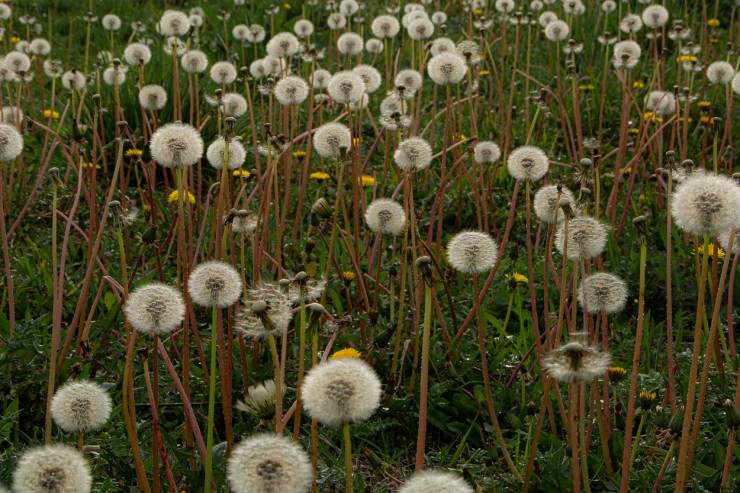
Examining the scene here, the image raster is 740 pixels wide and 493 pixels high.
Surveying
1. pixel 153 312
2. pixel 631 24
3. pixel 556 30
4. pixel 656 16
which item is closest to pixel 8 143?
pixel 153 312

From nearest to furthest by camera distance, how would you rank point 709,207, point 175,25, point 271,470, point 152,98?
1. point 271,470
2. point 709,207
3. point 152,98
4. point 175,25

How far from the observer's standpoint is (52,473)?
1293 mm

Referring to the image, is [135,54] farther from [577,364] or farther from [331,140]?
[577,364]

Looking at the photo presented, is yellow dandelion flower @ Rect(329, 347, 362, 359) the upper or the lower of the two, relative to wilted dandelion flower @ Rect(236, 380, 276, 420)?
lower

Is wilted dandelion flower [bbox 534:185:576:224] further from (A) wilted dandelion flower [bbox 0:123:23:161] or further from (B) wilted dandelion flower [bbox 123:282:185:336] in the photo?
(A) wilted dandelion flower [bbox 0:123:23:161]

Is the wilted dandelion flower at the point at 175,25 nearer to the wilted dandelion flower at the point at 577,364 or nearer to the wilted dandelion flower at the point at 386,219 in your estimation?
the wilted dandelion flower at the point at 386,219

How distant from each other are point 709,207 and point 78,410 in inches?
49.6

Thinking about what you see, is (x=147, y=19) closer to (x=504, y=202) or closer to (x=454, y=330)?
(x=504, y=202)

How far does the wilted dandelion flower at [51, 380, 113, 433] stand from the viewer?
1.56m

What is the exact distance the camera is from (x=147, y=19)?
7.00 metres

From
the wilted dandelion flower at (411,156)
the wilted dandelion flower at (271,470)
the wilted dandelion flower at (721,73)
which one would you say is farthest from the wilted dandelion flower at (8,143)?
the wilted dandelion flower at (721,73)

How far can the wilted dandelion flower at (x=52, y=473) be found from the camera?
1.28 metres

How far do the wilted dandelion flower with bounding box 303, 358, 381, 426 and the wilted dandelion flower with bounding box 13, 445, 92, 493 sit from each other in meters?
0.39

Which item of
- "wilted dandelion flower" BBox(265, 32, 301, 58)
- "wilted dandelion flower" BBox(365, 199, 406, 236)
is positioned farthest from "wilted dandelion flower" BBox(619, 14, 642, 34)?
"wilted dandelion flower" BBox(365, 199, 406, 236)
